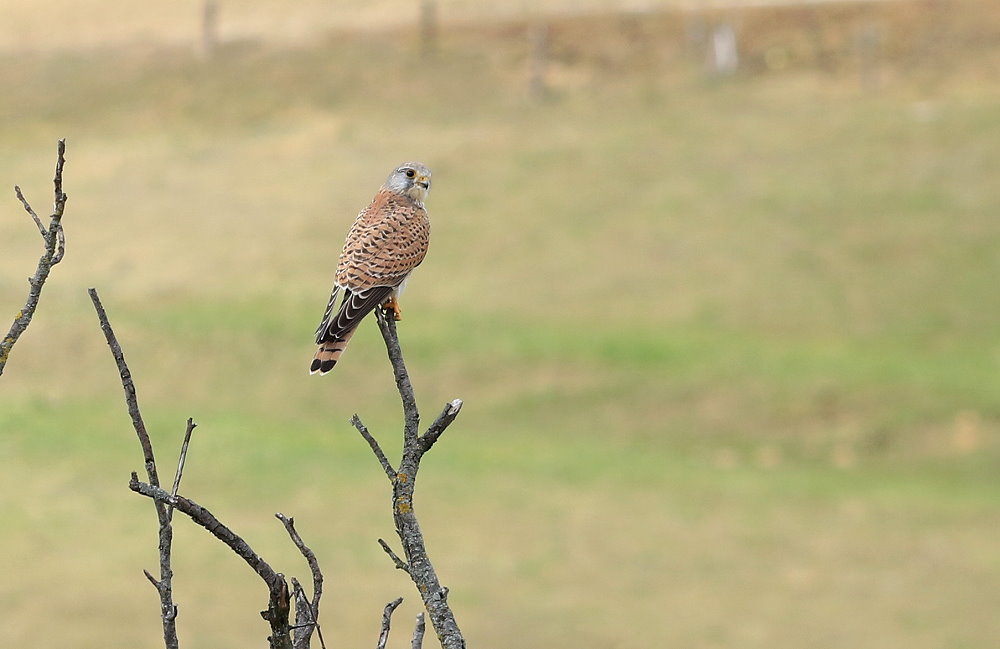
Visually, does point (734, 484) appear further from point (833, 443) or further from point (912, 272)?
point (912, 272)

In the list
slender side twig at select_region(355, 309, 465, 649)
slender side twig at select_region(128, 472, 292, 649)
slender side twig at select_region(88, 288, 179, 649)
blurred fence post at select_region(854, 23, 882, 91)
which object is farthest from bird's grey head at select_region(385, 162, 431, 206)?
blurred fence post at select_region(854, 23, 882, 91)

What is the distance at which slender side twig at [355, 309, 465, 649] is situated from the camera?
246 centimetres

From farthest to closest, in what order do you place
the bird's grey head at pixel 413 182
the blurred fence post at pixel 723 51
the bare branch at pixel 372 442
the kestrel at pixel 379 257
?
the blurred fence post at pixel 723 51 → the bird's grey head at pixel 413 182 → the kestrel at pixel 379 257 → the bare branch at pixel 372 442

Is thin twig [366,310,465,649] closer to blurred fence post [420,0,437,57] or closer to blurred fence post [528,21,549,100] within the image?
blurred fence post [528,21,549,100]

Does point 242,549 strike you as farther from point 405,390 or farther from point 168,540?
point 405,390

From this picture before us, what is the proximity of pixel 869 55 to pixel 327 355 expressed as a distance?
3340cm

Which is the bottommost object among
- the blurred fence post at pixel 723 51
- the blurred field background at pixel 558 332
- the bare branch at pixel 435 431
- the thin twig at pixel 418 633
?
the thin twig at pixel 418 633

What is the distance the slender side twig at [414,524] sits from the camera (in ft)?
8.07

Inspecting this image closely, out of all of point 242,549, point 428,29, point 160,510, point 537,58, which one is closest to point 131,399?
point 160,510

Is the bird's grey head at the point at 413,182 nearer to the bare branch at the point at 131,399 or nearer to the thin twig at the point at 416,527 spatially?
the thin twig at the point at 416,527

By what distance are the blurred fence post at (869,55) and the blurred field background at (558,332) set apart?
0.12m

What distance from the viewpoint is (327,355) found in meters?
4.06

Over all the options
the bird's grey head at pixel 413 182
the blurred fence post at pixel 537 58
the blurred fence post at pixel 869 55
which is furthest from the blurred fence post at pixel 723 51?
the bird's grey head at pixel 413 182

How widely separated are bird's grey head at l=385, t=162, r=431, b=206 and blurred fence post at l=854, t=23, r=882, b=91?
2960cm
